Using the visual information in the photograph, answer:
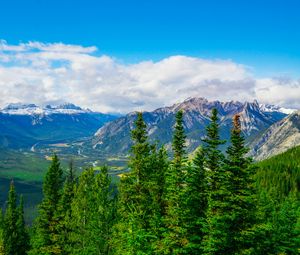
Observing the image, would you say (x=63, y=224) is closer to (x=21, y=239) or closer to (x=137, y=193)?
(x=137, y=193)

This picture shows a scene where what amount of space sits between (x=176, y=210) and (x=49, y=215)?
3722 cm

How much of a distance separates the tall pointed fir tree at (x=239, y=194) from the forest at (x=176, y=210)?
0.32 feet

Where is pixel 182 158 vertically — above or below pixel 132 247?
above

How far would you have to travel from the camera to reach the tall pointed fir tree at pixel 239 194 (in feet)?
127

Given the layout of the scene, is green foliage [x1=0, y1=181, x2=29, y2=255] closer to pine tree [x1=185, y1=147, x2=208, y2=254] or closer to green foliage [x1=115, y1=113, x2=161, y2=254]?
green foliage [x1=115, y1=113, x2=161, y2=254]

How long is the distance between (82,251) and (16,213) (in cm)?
3979

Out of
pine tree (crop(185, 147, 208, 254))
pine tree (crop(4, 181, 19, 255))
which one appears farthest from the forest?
pine tree (crop(4, 181, 19, 255))

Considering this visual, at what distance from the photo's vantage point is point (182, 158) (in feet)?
145

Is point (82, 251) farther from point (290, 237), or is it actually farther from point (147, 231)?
point (290, 237)

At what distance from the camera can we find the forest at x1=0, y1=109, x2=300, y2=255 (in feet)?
128

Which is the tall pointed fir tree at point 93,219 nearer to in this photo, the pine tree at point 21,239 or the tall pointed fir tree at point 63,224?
the tall pointed fir tree at point 63,224

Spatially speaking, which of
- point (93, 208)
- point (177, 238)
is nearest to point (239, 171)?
point (177, 238)

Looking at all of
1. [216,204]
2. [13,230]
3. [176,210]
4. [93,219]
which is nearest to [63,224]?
[93,219]

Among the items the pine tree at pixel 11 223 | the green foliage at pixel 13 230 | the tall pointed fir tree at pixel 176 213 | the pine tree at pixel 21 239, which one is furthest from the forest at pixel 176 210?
the pine tree at pixel 21 239
